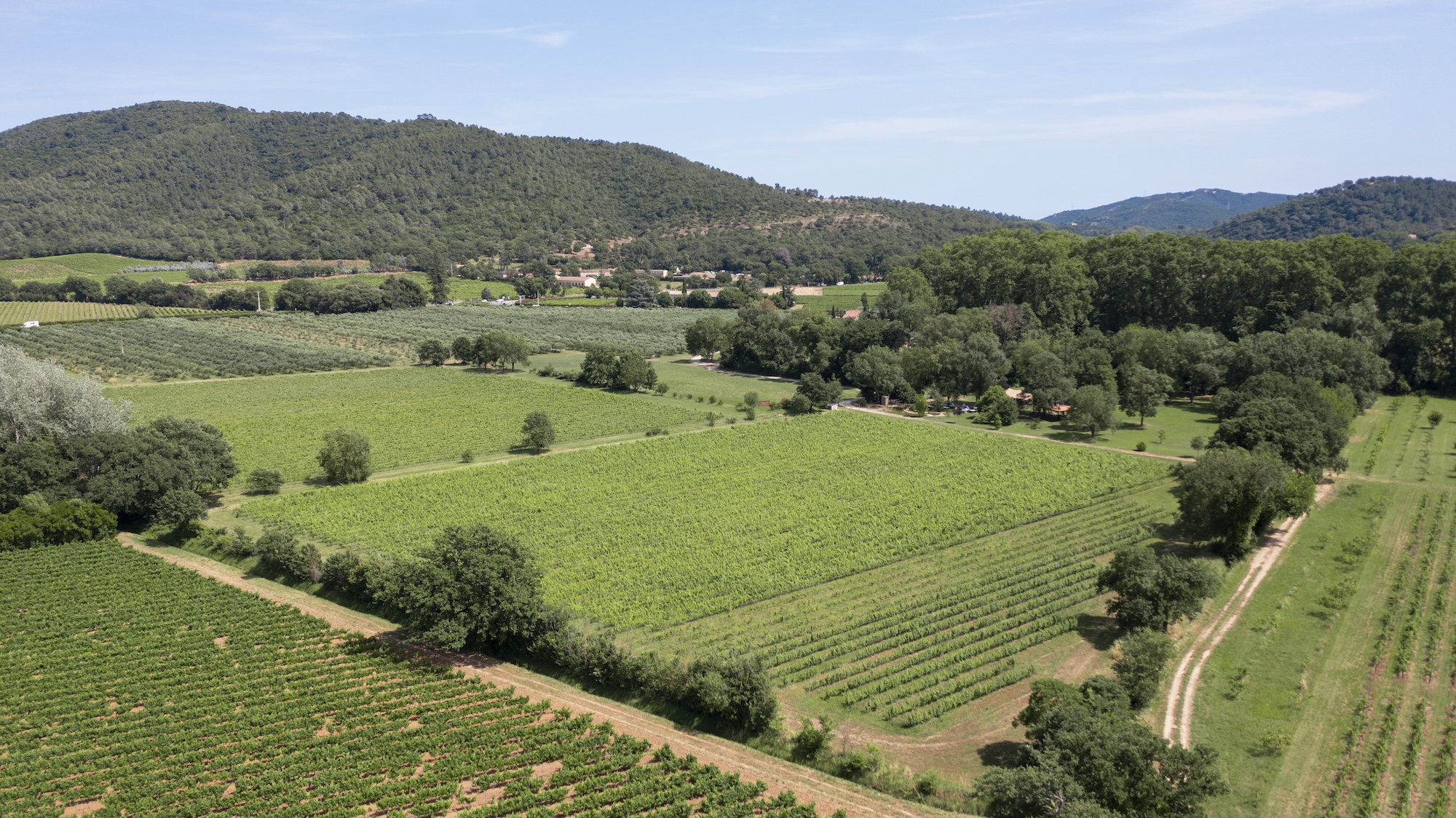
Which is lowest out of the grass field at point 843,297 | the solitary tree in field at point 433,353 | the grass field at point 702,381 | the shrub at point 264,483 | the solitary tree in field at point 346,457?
the shrub at point 264,483

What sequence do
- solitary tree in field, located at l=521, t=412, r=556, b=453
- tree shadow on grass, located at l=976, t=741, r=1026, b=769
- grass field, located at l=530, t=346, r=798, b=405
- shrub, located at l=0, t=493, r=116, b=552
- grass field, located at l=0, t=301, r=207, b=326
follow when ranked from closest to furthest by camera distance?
1. tree shadow on grass, located at l=976, t=741, r=1026, b=769
2. shrub, located at l=0, t=493, r=116, b=552
3. solitary tree in field, located at l=521, t=412, r=556, b=453
4. grass field, located at l=530, t=346, r=798, b=405
5. grass field, located at l=0, t=301, r=207, b=326

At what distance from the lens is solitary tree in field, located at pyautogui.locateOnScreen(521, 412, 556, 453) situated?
57875 millimetres

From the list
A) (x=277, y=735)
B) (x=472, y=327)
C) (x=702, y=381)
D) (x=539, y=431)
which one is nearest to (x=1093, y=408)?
(x=702, y=381)

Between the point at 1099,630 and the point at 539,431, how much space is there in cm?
3848

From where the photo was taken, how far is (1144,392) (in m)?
66.0

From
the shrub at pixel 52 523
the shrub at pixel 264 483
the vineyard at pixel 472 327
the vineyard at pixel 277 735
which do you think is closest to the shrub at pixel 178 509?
the shrub at pixel 52 523

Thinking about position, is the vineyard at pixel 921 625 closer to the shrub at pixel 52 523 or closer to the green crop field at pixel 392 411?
the shrub at pixel 52 523

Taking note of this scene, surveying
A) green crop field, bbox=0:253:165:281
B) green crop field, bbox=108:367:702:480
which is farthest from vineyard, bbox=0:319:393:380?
green crop field, bbox=0:253:165:281

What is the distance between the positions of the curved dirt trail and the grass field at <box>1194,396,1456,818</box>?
14.9 inches

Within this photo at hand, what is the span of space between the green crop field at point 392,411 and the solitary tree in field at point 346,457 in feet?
11.0

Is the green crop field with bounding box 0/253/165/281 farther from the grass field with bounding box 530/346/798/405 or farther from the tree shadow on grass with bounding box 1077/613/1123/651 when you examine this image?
the tree shadow on grass with bounding box 1077/613/1123/651

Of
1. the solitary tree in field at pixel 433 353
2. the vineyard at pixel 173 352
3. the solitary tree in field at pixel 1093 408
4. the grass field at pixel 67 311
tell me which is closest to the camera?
the solitary tree in field at pixel 1093 408

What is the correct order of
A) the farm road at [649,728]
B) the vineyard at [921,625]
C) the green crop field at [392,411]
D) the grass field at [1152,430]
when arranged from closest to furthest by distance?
the farm road at [649,728]
the vineyard at [921,625]
the green crop field at [392,411]
the grass field at [1152,430]

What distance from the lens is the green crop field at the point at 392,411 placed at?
58625 millimetres
